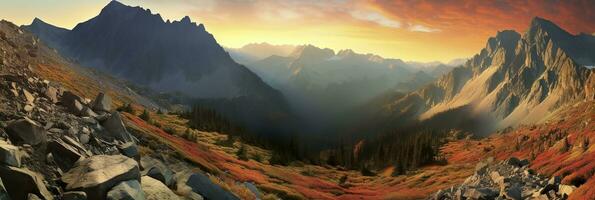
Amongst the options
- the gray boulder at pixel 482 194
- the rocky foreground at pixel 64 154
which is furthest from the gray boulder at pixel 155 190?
the gray boulder at pixel 482 194

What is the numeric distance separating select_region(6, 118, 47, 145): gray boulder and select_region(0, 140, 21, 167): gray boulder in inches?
73.5

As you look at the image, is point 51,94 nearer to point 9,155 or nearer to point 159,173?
point 159,173

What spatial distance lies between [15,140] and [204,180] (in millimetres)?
9739

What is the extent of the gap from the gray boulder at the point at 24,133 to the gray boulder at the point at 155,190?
4661mm

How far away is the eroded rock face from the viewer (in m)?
16.9

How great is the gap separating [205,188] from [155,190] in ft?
15.1

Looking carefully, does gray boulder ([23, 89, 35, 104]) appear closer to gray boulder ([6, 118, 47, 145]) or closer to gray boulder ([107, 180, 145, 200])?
gray boulder ([6, 118, 47, 145])

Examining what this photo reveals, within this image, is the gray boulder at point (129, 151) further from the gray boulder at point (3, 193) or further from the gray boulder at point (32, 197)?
the gray boulder at point (3, 193)

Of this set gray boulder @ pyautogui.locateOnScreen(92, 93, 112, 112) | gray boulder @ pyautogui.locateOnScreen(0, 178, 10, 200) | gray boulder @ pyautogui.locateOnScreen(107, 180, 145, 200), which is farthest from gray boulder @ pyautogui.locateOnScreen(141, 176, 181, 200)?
gray boulder @ pyautogui.locateOnScreen(92, 93, 112, 112)

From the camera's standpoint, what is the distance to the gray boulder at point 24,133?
18188mm

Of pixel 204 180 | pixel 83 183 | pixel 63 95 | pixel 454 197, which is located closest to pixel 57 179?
pixel 83 183

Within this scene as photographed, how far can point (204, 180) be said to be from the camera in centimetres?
2506

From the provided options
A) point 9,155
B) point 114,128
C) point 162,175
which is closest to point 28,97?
point 114,128

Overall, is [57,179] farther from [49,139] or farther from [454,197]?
[454,197]
